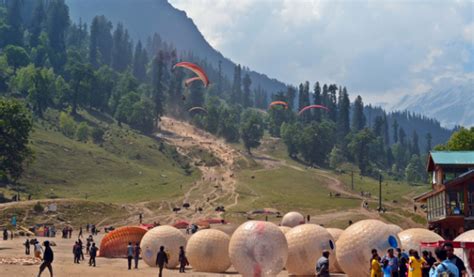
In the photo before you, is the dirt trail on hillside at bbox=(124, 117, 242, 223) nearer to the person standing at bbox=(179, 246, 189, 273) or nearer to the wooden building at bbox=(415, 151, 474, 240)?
the wooden building at bbox=(415, 151, 474, 240)

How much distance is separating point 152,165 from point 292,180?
3260 centimetres

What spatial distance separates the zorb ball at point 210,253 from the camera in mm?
34750

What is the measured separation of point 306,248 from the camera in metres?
30.9

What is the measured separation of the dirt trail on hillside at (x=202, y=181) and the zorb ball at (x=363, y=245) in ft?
182

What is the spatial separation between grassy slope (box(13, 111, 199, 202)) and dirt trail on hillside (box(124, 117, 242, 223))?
3758 mm

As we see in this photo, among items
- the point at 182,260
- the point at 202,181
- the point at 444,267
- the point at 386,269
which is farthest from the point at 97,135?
the point at 444,267

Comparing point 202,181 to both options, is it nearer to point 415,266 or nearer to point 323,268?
point 415,266

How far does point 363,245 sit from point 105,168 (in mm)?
97727

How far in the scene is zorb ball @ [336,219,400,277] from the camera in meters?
27.6

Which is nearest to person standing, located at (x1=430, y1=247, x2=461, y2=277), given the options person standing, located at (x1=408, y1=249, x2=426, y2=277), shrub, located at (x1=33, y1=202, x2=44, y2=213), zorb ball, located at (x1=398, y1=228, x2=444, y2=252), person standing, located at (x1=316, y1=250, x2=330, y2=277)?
person standing, located at (x1=316, y1=250, x2=330, y2=277)

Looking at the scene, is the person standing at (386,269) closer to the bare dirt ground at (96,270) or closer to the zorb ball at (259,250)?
the zorb ball at (259,250)

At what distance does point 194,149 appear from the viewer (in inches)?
6407

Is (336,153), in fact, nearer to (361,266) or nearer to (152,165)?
(152,165)

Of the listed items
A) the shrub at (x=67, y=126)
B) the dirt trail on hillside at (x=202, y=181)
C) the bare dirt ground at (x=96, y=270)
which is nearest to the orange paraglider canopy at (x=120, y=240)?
the bare dirt ground at (x=96, y=270)
